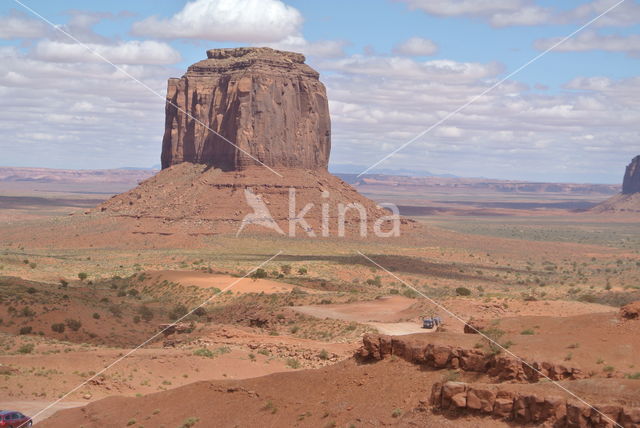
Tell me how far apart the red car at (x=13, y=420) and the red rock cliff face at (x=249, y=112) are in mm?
81498

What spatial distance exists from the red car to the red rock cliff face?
81.5 meters

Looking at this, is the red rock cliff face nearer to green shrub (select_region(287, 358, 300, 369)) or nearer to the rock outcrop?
green shrub (select_region(287, 358, 300, 369))

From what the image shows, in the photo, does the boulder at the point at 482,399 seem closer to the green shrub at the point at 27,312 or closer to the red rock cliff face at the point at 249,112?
the green shrub at the point at 27,312

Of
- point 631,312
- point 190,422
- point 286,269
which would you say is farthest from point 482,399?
point 286,269

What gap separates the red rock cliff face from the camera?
339 ft

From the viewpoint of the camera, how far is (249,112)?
102875 millimetres

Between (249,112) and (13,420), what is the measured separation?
82.5m

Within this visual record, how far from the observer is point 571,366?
671 inches

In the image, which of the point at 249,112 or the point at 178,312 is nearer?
the point at 178,312

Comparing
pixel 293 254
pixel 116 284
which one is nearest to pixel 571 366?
pixel 116 284

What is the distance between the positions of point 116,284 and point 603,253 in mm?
69887

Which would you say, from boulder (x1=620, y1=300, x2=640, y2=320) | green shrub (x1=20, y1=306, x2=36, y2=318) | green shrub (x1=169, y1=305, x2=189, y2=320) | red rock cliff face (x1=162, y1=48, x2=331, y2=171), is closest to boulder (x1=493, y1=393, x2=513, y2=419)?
boulder (x1=620, y1=300, x2=640, y2=320)

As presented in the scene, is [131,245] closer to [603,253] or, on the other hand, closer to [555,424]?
[603,253]

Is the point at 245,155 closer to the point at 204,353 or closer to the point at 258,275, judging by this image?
the point at 258,275
